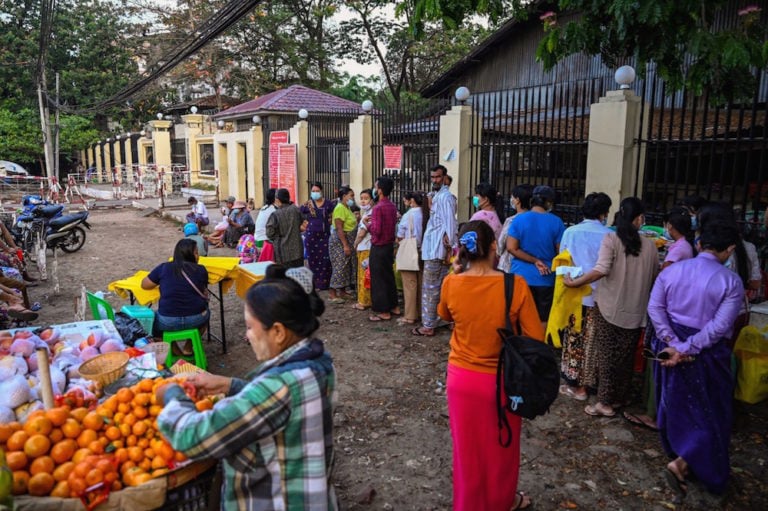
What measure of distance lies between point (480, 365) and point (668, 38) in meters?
2.64

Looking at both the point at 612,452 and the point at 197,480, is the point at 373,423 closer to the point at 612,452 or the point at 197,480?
the point at 612,452

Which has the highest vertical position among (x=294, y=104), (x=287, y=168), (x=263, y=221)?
(x=294, y=104)

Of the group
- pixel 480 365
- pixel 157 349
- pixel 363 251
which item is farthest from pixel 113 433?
pixel 363 251

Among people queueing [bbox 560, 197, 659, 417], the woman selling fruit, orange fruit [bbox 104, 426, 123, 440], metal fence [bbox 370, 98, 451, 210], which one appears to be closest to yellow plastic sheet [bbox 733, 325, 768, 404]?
people queueing [bbox 560, 197, 659, 417]

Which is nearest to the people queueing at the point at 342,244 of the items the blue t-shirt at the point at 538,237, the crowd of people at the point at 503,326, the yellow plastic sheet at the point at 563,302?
the crowd of people at the point at 503,326

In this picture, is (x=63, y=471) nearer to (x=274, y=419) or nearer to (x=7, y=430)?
(x=7, y=430)

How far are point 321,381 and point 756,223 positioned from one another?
5249 millimetres

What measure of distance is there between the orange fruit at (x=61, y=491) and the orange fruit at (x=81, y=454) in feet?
0.40

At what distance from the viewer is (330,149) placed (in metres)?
12.6

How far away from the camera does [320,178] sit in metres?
13.4

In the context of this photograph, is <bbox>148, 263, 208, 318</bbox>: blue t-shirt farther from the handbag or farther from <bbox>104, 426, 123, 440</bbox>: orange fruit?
<bbox>104, 426, 123, 440</bbox>: orange fruit

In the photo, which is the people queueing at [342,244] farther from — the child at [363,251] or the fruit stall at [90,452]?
the fruit stall at [90,452]

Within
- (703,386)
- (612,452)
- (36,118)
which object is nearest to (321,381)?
(703,386)

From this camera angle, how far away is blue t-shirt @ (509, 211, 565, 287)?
5477mm
